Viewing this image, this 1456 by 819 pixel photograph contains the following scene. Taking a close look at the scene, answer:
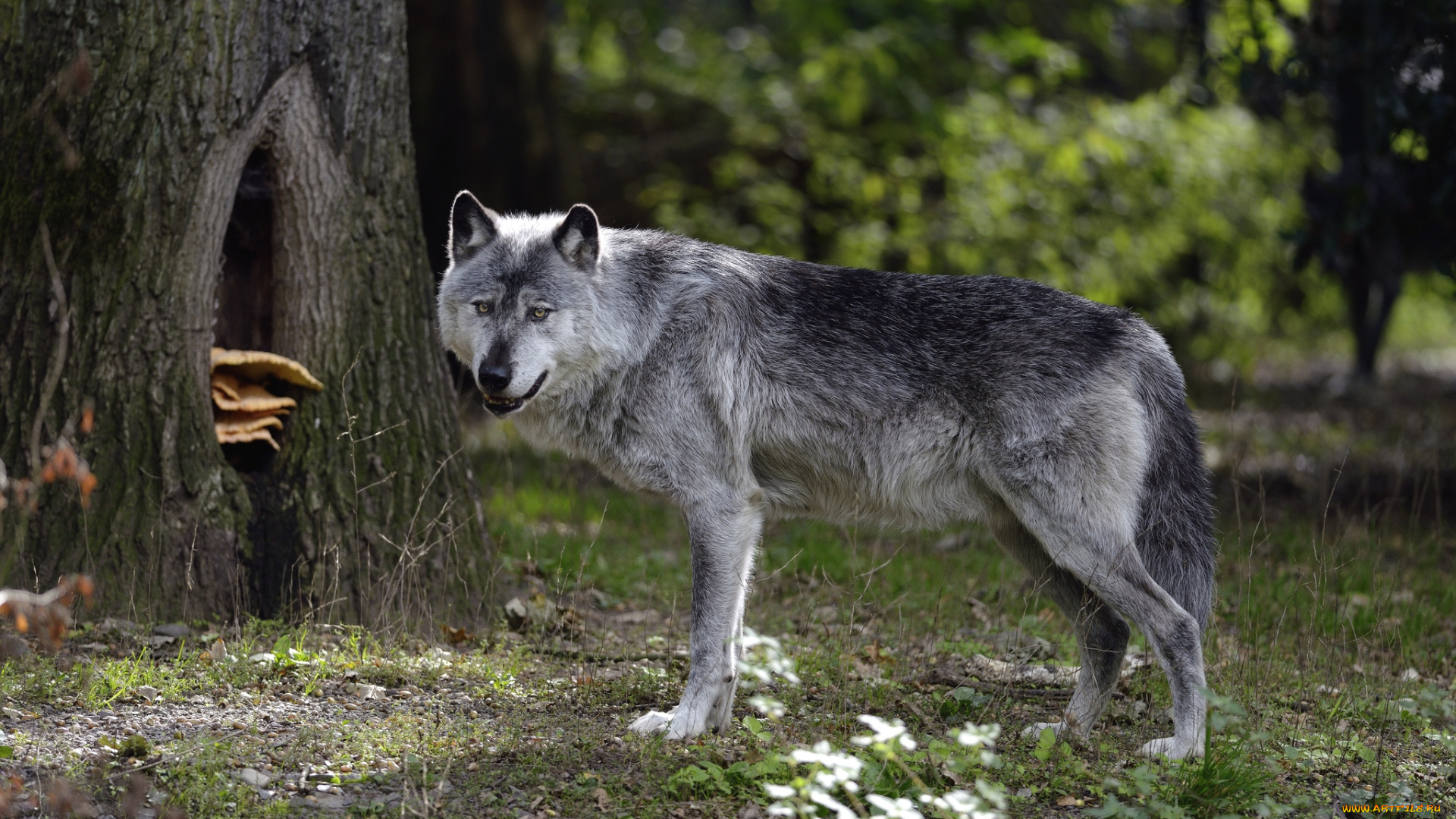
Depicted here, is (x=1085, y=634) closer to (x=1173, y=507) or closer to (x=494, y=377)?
(x=1173, y=507)

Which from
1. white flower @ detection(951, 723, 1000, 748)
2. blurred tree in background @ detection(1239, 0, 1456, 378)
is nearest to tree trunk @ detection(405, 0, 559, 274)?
blurred tree in background @ detection(1239, 0, 1456, 378)

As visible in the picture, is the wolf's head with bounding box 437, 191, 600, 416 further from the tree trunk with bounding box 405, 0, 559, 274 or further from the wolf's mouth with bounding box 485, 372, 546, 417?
the tree trunk with bounding box 405, 0, 559, 274

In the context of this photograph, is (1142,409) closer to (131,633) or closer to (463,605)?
(463,605)

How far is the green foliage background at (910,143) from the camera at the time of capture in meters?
12.1

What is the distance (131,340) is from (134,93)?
1.05 meters

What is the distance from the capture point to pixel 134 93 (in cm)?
484

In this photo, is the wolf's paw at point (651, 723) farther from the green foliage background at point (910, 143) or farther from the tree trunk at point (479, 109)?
the green foliage background at point (910, 143)

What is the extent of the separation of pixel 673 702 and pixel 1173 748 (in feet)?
6.22

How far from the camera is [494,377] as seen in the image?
4.18m

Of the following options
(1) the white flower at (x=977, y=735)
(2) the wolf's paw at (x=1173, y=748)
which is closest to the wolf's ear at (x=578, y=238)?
(1) the white flower at (x=977, y=735)

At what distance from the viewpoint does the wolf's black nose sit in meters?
4.18

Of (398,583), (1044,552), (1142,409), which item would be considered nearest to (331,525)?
(398,583)

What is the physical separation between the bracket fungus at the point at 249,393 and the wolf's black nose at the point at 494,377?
138cm

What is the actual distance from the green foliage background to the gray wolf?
6935 mm
